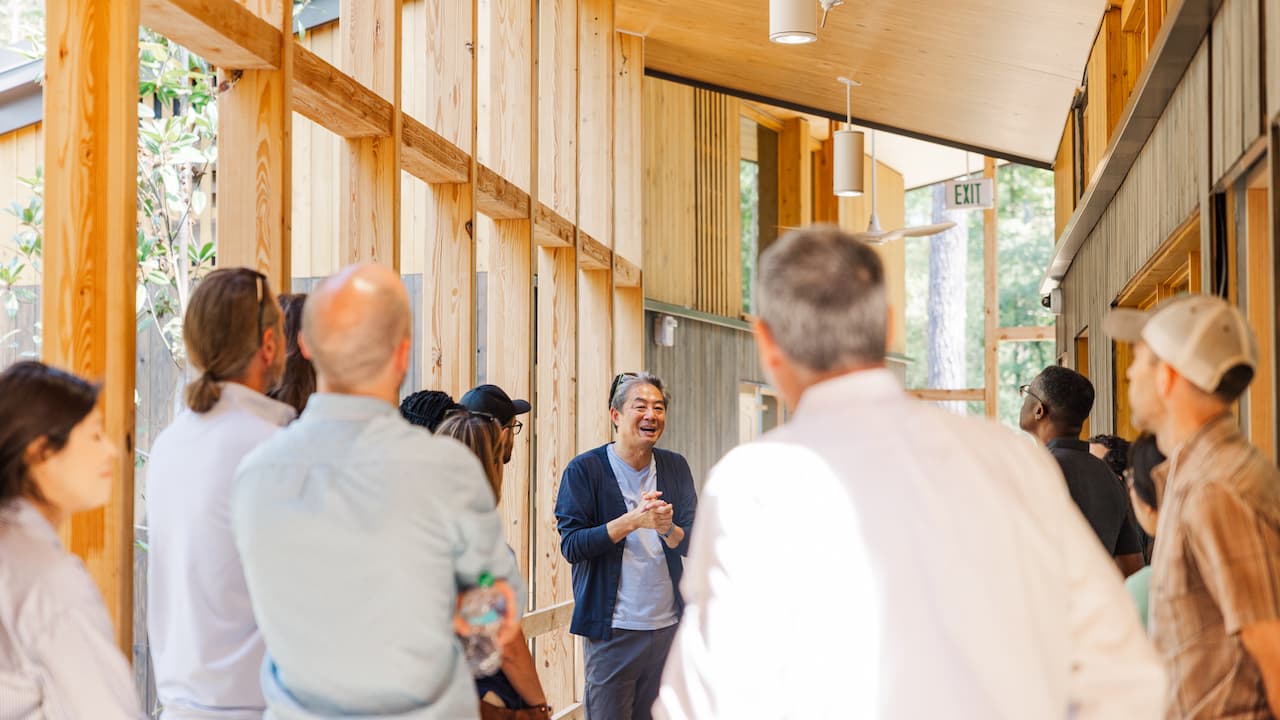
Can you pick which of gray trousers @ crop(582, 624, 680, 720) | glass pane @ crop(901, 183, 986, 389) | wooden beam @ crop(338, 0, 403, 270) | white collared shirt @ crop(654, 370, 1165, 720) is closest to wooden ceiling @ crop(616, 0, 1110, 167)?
wooden beam @ crop(338, 0, 403, 270)

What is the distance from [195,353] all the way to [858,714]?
4.86 feet

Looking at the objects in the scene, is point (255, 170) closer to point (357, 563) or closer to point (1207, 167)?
point (357, 563)

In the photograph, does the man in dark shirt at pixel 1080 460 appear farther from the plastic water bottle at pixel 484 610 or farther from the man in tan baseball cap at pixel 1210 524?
the plastic water bottle at pixel 484 610

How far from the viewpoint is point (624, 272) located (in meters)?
8.91

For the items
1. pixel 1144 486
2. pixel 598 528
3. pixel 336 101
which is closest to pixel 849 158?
pixel 598 528

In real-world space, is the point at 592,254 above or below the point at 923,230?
below

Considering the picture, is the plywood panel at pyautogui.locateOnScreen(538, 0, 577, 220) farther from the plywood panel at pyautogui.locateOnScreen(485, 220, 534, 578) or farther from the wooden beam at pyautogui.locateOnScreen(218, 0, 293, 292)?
the wooden beam at pyautogui.locateOnScreen(218, 0, 293, 292)

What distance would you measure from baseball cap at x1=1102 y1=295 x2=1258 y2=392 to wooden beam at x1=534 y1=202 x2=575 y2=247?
4.71m

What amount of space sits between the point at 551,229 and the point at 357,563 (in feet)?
17.4

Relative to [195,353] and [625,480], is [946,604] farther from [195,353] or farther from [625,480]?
[625,480]

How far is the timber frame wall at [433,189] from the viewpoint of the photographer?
286cm

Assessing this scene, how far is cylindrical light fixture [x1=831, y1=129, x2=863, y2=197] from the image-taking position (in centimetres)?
946

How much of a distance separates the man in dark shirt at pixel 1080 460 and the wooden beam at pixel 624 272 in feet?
15.9

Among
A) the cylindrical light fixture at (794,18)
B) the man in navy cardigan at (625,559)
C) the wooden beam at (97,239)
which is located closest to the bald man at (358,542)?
the wooden beam at (97,239)
